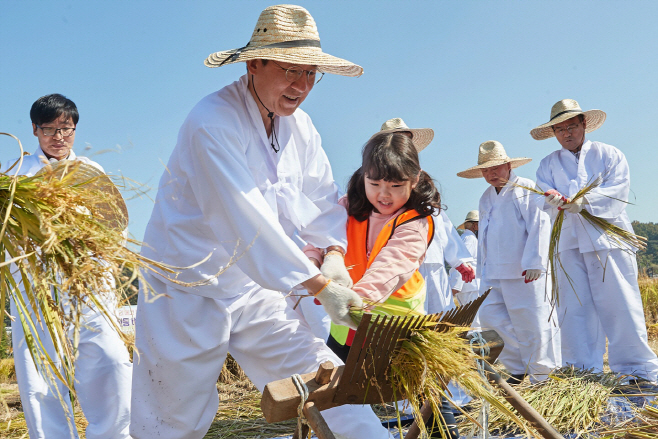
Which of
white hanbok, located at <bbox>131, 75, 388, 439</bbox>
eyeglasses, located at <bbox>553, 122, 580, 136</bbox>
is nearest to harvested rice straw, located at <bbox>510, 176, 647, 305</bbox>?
eyeglasses, located at <bbox>553, 122, 580, 136</bbox>

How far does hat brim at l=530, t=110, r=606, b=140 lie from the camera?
539 centimetres

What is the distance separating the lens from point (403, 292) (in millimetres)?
2568

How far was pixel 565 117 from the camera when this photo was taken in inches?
211

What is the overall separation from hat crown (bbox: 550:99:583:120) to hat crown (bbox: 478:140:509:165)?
0.54 metres

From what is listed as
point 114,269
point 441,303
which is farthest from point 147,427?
point 441,303

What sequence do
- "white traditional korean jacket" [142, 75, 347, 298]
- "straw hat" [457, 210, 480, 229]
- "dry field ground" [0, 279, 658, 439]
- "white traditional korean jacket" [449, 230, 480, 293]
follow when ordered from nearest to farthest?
1. "white traditional korean jacket" [142, 75, 347, 298]
2. "dry field ground" [0, 279, 658, 439]
3. "white traditional korean jacket" [449, 230, 480, 293]
4. "straw hat" [457, 210, 480, 229]

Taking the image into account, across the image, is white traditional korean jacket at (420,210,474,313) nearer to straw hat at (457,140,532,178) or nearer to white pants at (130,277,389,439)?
straw hat at (457,140,532,178)

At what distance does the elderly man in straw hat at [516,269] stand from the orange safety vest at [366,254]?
3012mm

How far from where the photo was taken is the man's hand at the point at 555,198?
4996mm

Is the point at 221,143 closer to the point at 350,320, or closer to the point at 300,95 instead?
the point at 300,95

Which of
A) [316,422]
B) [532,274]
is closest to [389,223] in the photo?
[316,422]

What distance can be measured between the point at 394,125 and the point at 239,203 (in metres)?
3.81

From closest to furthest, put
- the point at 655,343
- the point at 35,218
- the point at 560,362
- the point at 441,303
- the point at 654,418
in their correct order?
the point at 35,218, the point at 654,418, the point at 441,303, the point at 560,362, the point at 655,343

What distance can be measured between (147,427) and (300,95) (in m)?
1.45
